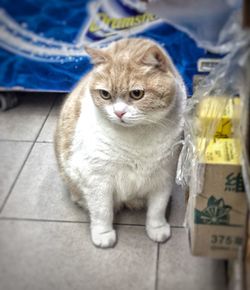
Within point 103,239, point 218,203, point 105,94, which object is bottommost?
point 103,239

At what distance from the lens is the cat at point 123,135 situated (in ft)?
2.83

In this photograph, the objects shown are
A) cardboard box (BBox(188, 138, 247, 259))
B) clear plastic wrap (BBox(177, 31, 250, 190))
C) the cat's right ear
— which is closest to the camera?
clear plastic wrap (BBox(177, 31, 250, 190))

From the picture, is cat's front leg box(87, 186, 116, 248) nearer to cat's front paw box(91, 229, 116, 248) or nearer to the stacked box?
cat's front paw box(91, 229, 116, 248)

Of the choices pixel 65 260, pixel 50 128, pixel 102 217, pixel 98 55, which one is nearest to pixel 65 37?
pixel 50 128

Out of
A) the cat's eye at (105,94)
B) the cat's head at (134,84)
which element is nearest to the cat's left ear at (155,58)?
the cat's head at (134,84)

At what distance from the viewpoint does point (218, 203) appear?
812 mm

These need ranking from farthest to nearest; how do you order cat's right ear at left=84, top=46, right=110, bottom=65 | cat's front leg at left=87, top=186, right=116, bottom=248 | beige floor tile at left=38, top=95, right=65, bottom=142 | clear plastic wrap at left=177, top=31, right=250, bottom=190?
beige floor tile at left=38, top=95, right=65, bottom=142, cat's front leg at left=87, top=186, right=116, bottom=248, cat's right ear at left=84, top=46, right=110, bottom=65, clear plastic wrap at left=177, top=31, right=250, bottom=190

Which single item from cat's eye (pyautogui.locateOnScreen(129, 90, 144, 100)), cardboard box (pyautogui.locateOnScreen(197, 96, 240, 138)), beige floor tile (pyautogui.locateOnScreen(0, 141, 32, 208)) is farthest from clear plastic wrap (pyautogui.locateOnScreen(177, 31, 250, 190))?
beige floor tile (pyautogui.locateOnScreen(0, 141, 32, 208))

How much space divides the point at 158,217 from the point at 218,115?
1.24 feet

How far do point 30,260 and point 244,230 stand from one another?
435 mm

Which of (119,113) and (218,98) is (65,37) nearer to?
(119,113)

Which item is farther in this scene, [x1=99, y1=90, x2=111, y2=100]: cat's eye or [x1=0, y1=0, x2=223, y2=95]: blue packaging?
[x1=0, y1=0, x2=223, y2=95]: blue packaging

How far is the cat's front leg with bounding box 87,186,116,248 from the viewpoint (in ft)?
3.34

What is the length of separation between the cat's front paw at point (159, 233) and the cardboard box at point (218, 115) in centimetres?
33
